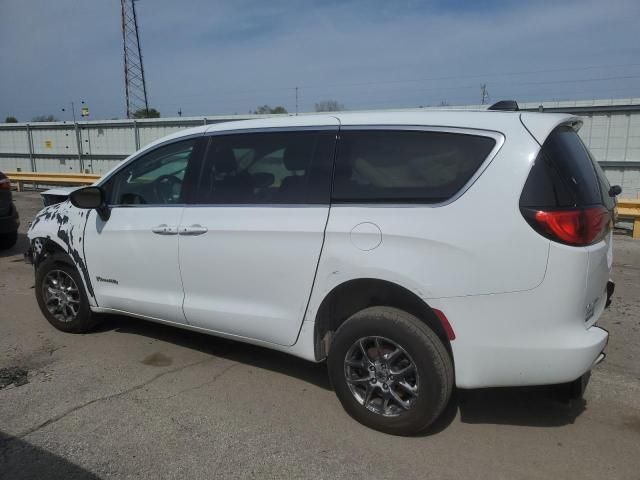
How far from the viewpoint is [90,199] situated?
13.9 feet

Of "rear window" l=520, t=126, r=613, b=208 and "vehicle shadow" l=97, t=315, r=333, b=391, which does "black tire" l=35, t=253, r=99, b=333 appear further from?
"rear window" l=520, t=126, r=613, b=208

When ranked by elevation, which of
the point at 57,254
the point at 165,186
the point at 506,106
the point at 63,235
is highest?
the point at 506,106

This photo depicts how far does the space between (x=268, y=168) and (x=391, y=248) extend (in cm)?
112

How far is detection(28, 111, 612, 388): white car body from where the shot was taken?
A: 2676mm

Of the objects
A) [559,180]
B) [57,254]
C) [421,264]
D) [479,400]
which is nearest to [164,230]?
[57,254]

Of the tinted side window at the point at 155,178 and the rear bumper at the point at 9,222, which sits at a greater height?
the tinted side window at the point at 155,178

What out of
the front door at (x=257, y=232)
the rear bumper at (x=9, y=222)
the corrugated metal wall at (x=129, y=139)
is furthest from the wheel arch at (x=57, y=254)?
the corrugated metal wall at (x=129, y=139)

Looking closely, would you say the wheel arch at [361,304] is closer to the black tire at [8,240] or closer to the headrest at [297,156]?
the headrest at [297,156]

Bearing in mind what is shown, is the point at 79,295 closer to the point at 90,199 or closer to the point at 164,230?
the point at 90,199

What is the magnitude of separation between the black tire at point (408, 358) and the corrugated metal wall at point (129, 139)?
9451 mm

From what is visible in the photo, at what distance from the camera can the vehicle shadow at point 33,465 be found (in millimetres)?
2744

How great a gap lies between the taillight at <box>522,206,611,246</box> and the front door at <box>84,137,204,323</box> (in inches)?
95.1

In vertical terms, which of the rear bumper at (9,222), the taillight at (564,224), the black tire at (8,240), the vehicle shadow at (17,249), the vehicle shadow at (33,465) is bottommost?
A: the vehicle shadow at (33,465)

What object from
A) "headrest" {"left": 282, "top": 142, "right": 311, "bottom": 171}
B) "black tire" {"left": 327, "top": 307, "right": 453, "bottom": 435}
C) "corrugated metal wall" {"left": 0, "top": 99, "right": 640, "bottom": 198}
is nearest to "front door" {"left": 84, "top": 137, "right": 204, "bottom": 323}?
"headrest" {"left": 282, "top": 142, "right": 311, "bottom": 171}
